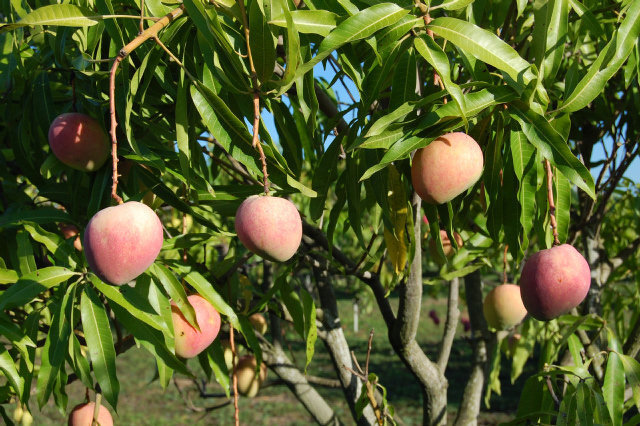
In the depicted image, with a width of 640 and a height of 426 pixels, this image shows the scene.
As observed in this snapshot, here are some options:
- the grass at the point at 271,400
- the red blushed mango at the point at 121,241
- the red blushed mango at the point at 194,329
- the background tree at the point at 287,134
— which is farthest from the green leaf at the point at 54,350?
the grass at the point at 271,400

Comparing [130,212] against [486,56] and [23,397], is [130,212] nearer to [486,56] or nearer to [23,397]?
[486,56]

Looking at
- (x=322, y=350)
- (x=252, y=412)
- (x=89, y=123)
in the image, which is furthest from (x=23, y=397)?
(x=322, y=350)

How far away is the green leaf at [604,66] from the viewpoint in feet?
3.25

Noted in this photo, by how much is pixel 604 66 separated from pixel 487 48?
228 mm

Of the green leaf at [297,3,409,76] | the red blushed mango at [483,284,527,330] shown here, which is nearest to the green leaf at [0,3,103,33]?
the green leaf at [297,3,409,76]

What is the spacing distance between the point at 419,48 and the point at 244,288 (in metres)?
1.12

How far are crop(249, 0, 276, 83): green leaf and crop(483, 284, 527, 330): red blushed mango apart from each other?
1.29m

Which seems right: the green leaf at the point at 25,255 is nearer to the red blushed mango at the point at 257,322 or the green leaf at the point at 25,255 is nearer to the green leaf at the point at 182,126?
the green leaf at the point at 182,126

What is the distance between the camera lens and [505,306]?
197cm

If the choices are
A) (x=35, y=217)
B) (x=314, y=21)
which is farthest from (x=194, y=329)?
(x=314, y=21)

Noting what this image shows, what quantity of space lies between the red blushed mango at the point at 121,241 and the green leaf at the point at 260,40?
1.00ft

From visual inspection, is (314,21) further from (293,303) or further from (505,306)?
(505,306)

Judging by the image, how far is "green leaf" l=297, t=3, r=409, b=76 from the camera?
2.97 ft

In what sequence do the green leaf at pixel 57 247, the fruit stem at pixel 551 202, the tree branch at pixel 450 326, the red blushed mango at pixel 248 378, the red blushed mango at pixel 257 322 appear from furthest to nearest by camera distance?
1. the red blushed mango at pixel 257 322
2. the red blushed mango at pixel 248 378
3. the tree branch at pixel 450 326
4. the green leaf at pixel 57 247
5. the fruit stem at pixel 551 202
